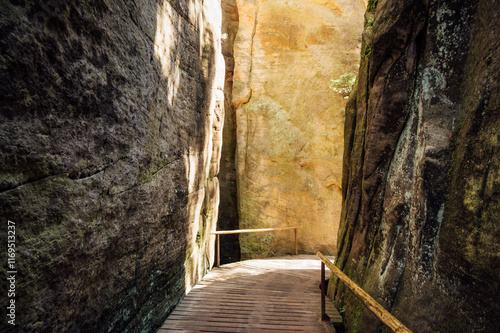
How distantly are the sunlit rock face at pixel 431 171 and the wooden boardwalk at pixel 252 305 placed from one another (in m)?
0.67

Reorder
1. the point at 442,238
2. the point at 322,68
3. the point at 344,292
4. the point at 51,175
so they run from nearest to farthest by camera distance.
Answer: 1. the point at 51,175
2. the point at 442,238
3. the point at 344,292
4. the point at 322,68

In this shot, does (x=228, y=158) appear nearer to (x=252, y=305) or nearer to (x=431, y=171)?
(x=252, y=305)

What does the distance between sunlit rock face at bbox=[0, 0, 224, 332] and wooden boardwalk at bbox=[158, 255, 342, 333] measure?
433 mm

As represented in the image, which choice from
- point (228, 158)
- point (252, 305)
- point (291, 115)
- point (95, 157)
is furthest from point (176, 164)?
point (228, 158)

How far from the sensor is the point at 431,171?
10.8ft

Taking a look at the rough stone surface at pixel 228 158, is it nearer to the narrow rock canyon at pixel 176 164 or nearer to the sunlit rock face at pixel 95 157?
the narrow rock canyon at pixel 176 164

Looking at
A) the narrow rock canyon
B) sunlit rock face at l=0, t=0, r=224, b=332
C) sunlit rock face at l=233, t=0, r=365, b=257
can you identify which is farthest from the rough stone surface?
sunlit rock face at l=0, t=0, r=224, b=332

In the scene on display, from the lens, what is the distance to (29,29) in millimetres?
1902

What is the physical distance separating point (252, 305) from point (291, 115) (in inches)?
338

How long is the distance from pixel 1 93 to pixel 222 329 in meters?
3.84

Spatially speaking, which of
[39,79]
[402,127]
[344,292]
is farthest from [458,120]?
→ [39,79]

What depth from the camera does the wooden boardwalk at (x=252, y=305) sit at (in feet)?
14.0

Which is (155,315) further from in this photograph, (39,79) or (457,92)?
(457,92)

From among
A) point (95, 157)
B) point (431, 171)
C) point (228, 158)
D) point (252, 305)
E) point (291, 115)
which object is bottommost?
point (252, 305)
